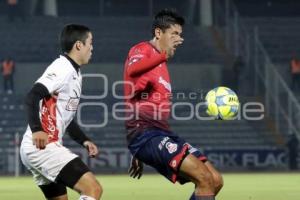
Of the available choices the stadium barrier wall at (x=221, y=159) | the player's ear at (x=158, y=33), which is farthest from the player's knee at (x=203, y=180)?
the stadium barrier wall at (x=221, y=159)

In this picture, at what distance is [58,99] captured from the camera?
311 inches

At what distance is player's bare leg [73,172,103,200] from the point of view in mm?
7492

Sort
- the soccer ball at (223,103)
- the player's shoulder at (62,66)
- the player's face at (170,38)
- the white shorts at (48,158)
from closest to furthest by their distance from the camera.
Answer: the white shorts at (48,158)
the player's shoulder at (62,66)
the player's face at (170,38)
the soccer ball at (223,103)

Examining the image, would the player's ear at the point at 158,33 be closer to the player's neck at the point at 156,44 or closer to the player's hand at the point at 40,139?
the player's neck at the point at 156,44

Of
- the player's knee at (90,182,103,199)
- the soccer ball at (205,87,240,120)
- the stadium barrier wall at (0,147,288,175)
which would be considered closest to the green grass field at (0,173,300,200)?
the soccer ball at (205,87,240,120)

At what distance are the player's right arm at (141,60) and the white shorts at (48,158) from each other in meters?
1.03

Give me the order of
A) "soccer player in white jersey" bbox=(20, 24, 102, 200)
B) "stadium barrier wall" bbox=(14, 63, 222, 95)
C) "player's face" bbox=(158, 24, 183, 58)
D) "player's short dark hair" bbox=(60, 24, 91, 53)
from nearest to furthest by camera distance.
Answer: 1. "soccer player in white jersey" bbox=(20, 24, 102, 200)
2. "player's short dark hair" bbox=(60, 24, 91, 53)
3. "player's face" bbox=(158, 24, 183, 58)
4. "stadium barrier wall" bbox=(14, 63, 222, 95)

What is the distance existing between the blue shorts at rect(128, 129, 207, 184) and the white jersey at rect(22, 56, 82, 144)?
2.88 feet

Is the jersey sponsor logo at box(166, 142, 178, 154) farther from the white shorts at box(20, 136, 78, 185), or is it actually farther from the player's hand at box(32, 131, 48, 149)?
the player's hand at box(32, 131, 48, 149)

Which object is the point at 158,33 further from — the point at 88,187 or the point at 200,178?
the point at 88,187

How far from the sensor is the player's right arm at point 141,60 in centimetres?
825

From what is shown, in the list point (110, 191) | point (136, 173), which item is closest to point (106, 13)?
point (110, 191)

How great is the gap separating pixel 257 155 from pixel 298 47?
7783 mm

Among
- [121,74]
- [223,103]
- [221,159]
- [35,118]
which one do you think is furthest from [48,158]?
[121,74]
